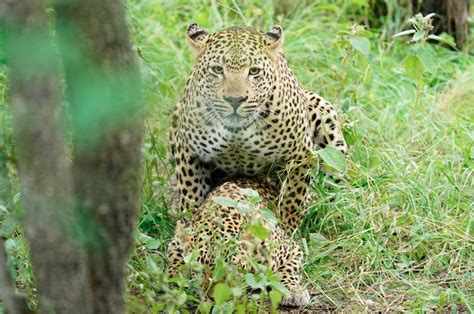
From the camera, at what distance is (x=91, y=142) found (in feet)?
11.0

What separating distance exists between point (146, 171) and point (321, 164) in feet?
3.79

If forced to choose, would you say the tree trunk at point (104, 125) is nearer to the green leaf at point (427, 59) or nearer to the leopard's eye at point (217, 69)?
the leopard's eye at point (217, 69)

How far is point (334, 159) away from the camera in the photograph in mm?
6285

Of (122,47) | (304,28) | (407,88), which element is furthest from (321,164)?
(122,47)

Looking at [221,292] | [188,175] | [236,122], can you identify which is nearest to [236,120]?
[236,122]

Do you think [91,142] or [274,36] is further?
[274,36]

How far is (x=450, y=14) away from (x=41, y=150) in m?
7.36

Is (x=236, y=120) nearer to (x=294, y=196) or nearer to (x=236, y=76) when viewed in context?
(x=236, y=76)

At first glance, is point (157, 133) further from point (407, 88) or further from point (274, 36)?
point (407, 88)

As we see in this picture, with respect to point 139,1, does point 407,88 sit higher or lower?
lower

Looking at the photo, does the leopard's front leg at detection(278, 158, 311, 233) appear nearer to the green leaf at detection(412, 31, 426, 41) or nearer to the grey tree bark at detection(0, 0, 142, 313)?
the green leaf at detection(412, 31, 426, 41)

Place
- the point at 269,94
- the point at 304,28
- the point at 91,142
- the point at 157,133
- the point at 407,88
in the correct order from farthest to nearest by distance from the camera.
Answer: the point at 304,28 → the point at 407,88 → the point at 157,133 → the point at 269,94 → the point at 91,142

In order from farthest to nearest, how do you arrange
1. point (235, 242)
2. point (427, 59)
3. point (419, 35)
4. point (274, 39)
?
1. point (427, 59)
2. point (419, 35)
3. point (274, 39)
4. point (235, 242)

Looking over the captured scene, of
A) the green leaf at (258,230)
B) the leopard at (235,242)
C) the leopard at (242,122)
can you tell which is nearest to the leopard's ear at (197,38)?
the leopard at (242,122)
